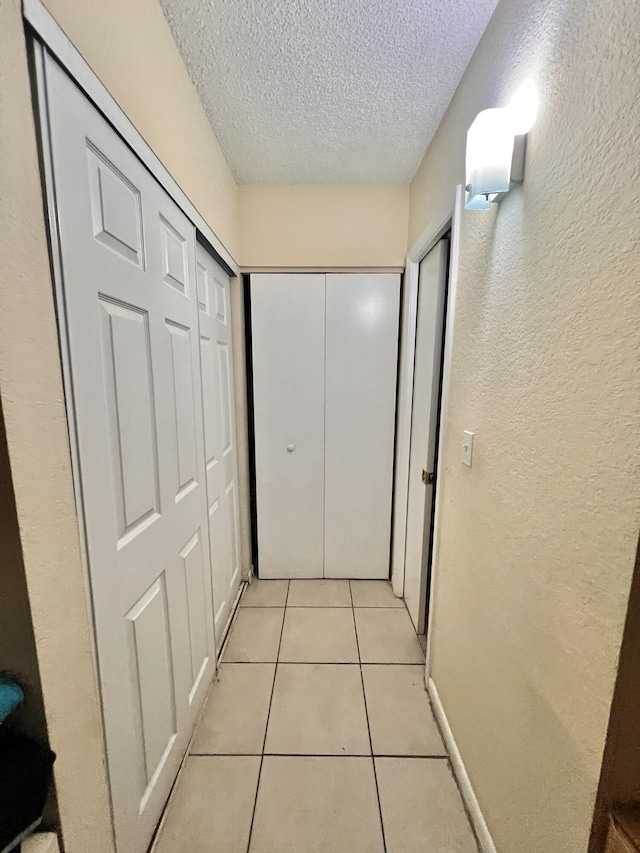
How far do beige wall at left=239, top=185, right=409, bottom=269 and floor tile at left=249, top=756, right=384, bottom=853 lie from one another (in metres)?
2.39

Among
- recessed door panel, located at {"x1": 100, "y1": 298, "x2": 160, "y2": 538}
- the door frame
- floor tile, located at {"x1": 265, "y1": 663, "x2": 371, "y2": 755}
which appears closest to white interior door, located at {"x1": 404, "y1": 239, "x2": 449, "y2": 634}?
the door frame

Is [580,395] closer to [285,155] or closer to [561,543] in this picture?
[561,543]

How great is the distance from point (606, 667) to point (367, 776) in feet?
3.54

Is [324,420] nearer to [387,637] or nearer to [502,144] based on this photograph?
[387,637]

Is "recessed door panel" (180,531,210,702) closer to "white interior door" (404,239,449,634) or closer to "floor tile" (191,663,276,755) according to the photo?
"floor tile" (191,663,276,755)

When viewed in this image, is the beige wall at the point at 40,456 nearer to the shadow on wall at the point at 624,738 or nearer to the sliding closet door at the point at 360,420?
the shadow on wall at the point at 624,738

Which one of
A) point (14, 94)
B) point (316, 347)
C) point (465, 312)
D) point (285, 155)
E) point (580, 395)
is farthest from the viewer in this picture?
point (316, 347)

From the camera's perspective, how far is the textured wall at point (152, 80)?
28.5 inches

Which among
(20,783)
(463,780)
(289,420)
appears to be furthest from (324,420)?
(20,783)

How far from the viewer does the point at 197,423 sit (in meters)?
1.39

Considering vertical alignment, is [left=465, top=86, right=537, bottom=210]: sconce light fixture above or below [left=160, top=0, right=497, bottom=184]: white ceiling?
below

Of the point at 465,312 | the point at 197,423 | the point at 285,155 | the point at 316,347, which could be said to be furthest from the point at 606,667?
the point at 285,155

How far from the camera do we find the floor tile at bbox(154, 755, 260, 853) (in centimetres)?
102

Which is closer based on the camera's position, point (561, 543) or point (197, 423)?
point (561, 543)
